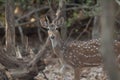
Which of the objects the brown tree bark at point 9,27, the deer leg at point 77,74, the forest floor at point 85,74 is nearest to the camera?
the deer leg at point 77,74

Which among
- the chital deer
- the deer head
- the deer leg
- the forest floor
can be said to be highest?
the deer head

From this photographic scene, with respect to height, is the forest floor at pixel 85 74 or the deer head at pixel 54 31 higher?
the deer head at pixel 54 31

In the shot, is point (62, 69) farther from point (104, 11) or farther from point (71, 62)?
point (104, 11)

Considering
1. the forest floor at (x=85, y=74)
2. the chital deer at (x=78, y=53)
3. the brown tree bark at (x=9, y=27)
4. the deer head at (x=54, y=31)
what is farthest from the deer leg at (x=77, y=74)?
the brown tree bark at (x=9, y=27)

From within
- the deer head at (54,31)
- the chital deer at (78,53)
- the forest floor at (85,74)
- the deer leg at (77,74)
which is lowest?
the forest floor at (85,74)

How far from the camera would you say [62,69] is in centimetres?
693

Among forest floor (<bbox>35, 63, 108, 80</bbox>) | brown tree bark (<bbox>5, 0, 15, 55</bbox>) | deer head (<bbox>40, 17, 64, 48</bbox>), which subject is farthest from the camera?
brown tree bark (<bbox>5, 0, 15, 55</bbox>)

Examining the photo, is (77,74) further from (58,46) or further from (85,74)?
(85,74)

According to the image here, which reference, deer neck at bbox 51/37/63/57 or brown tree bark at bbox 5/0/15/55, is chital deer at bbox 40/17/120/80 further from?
brown tree bark at bbox 5/0/15/55

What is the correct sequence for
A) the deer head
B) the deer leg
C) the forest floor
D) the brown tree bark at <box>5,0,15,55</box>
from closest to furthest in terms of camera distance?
the deer head
the deer leg
the forest floor
the brown tree bark at <box>5,0,15,55</box>

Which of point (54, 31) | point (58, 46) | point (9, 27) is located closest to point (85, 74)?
point (58, 46)

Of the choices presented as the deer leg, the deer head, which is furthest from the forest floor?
the deer head

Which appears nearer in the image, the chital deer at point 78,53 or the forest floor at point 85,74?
the chital deer at point 78,53

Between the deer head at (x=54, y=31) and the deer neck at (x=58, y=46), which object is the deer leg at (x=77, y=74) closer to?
the deer neck at (x=58, y=46)
